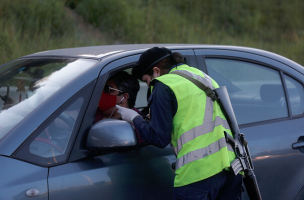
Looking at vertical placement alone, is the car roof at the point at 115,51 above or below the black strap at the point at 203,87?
above

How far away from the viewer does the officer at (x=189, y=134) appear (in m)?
1.87

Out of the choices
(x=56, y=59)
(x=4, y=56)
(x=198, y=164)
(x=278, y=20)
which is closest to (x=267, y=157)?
(x=198, y=164)

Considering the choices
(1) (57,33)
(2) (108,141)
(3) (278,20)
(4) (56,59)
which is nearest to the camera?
(2) (108,141)

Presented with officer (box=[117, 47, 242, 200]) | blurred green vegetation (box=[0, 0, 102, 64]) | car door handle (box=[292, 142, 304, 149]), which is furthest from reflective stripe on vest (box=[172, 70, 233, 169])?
blurred green vegetation (box=[0, 0, 102, 64])

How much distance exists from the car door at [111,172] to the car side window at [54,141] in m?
0.06

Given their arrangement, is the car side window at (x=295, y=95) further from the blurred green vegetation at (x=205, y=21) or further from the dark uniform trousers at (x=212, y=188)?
the blurred green vegetation at (x=205, y=21)

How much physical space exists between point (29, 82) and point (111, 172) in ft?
2.81

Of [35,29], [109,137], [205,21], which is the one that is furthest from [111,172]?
[205,21]

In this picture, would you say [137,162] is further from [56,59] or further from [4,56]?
[4,56]

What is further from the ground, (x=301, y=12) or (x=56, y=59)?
(x=301, y=12)

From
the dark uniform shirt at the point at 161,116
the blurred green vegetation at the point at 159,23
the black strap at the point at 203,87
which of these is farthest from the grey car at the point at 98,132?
the blurred green vegetation at the point at 159,23

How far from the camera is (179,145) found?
1896 millimetres

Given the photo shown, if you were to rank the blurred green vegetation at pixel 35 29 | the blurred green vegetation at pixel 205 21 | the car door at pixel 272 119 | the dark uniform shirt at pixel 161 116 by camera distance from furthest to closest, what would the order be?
1. the blurred green vegetation at pixel 205 21
2. the blurred green vegetation at pixel 35 29
3. the car door at pixel 272 119
4. the dark uniform shirt at pixel 161 116

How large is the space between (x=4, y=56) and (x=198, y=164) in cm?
538
